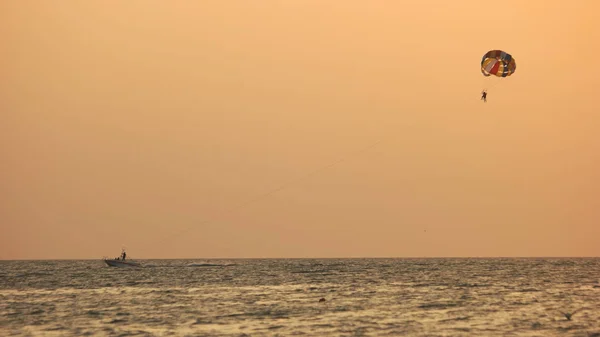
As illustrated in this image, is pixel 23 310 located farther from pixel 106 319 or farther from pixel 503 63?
pixel 503 63

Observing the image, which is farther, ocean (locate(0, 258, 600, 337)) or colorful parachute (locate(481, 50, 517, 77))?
colorful parachute (locate(481, 50, 517, 77))

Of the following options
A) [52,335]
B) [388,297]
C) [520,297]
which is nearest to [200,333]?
[52,335]

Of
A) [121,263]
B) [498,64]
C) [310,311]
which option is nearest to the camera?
[310,311]

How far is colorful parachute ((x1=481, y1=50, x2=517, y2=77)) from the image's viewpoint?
72312mm

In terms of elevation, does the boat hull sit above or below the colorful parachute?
below

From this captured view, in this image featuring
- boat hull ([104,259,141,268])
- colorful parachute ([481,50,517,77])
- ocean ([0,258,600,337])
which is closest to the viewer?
ocean ([0,258,600,337])

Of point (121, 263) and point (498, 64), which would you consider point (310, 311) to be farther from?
point (121, 263)

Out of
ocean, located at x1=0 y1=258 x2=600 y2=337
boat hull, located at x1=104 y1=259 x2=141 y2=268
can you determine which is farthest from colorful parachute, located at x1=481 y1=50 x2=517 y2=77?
boat hull, located at x1=104 y1=259 x2=141 y2=268

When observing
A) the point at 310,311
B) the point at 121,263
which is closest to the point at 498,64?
the point at 310,311

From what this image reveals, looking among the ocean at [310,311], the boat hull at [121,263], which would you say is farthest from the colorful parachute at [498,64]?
the boat hull at [121,263]

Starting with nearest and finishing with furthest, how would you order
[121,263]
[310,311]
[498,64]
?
[310,311] → [498,64] → [121,263]

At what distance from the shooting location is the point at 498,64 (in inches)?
2869

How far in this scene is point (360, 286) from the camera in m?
80.3

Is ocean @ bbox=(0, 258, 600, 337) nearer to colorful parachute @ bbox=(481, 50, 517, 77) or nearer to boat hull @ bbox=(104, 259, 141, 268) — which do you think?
colorful parachute @ bbox=(481, 50, 517, 77)
